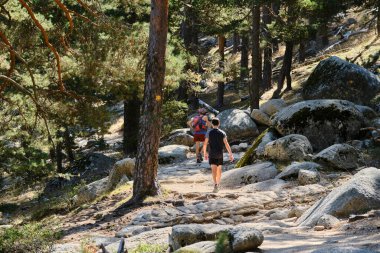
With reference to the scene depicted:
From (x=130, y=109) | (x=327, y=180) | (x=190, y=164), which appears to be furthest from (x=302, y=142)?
(x=130, y=109)

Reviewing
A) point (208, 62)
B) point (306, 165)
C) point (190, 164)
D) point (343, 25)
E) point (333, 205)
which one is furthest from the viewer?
point (343, 25)

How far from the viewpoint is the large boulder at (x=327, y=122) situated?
51.3 feet

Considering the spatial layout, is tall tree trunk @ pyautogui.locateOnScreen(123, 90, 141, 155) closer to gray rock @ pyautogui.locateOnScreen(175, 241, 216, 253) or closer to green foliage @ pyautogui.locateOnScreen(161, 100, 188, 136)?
green foliage @ pyautogui.locateOnScreen(161, 100, 188, 136)

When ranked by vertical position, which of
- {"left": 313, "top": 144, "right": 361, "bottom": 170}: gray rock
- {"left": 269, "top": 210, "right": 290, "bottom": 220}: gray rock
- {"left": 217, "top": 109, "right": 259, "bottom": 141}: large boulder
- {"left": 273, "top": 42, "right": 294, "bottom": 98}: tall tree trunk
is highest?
{"left": 273, "top": 42, "right": 294, "bottom": 98}: tall tree trunk

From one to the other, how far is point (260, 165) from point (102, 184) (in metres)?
4.65

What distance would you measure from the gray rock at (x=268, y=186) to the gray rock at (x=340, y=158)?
147 centimetres

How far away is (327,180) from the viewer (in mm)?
11742

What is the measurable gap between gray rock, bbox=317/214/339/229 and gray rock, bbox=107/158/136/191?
26.3 ft

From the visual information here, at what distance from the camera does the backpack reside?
15.7 metres

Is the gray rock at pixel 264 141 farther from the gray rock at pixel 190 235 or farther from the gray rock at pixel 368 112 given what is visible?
the gray rock at pixel 190 235

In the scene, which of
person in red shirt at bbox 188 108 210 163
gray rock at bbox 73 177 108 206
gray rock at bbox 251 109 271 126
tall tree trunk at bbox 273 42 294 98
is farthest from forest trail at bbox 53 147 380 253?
tall tree trunk at bbox 273 42 294 98

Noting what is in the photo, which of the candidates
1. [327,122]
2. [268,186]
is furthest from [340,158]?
[327,122]

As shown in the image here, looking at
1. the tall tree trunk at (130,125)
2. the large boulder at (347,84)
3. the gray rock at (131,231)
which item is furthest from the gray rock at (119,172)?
the large boulder at (347,84)

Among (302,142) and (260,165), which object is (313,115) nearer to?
(302,142)
